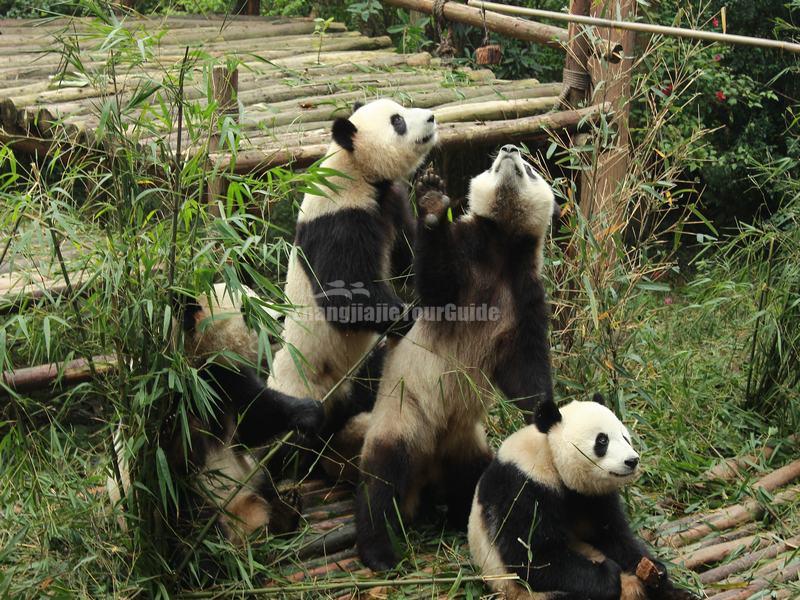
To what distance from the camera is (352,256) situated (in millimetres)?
4039

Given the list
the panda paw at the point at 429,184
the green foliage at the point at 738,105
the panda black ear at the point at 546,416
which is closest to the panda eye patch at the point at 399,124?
the panda paw at the point at 429,184

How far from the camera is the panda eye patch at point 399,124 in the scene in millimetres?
4301

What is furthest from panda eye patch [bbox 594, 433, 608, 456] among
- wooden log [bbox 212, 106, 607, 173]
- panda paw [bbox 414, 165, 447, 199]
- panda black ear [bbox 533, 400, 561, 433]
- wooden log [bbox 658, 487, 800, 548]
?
wooden log [bbox 212, 106, 607, 173]

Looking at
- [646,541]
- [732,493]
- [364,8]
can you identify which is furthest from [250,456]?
[364,8]

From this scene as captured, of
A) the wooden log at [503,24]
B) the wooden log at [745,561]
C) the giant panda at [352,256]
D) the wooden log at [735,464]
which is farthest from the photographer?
the wooden log at [503,24]

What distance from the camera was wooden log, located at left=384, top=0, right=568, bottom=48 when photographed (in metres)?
6.22

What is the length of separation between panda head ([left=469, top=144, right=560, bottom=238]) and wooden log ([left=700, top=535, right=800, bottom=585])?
1473mm

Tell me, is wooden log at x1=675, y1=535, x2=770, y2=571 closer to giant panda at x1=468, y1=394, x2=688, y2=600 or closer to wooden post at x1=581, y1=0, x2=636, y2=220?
giant panda at x1=468, y1=394, x2=688, y2=600

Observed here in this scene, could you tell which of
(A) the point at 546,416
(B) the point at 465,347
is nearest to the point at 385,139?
(B) the point at 465,347

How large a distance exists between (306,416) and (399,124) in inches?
57.5

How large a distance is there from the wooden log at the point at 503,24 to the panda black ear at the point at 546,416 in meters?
3.16

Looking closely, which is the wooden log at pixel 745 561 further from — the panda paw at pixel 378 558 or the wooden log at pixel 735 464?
the panda paw at pixel 378 558

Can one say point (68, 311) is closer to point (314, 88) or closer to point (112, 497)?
point (112, 497)

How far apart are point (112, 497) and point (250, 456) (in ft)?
2.12
